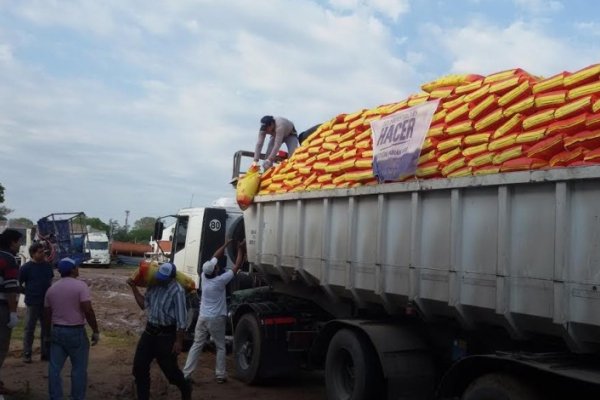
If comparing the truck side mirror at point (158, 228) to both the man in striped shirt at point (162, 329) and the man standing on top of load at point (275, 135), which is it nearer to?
the man standing on top of load at point (275, 135)

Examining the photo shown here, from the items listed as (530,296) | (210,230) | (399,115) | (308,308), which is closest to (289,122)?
(210,230)

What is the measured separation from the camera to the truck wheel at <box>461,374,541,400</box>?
12.0ft

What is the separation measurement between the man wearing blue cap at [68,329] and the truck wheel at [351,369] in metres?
2.35

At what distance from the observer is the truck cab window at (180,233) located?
9906 mm

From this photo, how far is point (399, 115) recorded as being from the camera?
5.43 metres

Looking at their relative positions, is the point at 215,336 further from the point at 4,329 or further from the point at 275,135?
the point at 275,135

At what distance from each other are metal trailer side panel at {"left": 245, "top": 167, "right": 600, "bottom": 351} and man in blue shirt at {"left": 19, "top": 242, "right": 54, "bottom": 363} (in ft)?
12.7

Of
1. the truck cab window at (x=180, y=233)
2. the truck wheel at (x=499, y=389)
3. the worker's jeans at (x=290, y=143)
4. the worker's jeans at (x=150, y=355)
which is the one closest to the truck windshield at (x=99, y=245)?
the truck cab window at (x=180, y=233)

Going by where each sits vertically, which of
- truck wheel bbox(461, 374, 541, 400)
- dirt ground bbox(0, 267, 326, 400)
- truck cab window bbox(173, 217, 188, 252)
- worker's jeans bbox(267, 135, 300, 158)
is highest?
worker's jeans bbox(267, 135, 300, 158)

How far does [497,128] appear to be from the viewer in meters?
4.52

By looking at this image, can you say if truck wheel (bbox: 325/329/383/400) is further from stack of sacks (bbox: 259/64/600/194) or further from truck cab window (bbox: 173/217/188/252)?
truck cab window (bbox: 173/217/188/252)

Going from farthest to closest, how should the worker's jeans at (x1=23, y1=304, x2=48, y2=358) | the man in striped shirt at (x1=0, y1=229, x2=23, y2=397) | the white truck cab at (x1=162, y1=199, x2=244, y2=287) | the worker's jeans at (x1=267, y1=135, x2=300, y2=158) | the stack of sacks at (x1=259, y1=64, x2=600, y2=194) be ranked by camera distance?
the white truck cab at (x1=162, y1=199, x2=244, y2=287), the worker's jeans at (x1=267, y1=135, x2=300, y2=158), the worker's jeans at (x1=23, y1=304, x2=48, y2=358), the man in striped shirt at (x1=0, y1=229, x2=23, y2=397), the stack of sacks at (x1=259, y1=64, x2=600, y2=194)

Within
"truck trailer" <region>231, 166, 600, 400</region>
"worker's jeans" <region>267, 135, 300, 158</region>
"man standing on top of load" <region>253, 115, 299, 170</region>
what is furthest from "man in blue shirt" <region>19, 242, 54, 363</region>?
"worker's jeans" <region>267, 135, 300, 158</region>

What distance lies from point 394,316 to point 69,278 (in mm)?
3149
